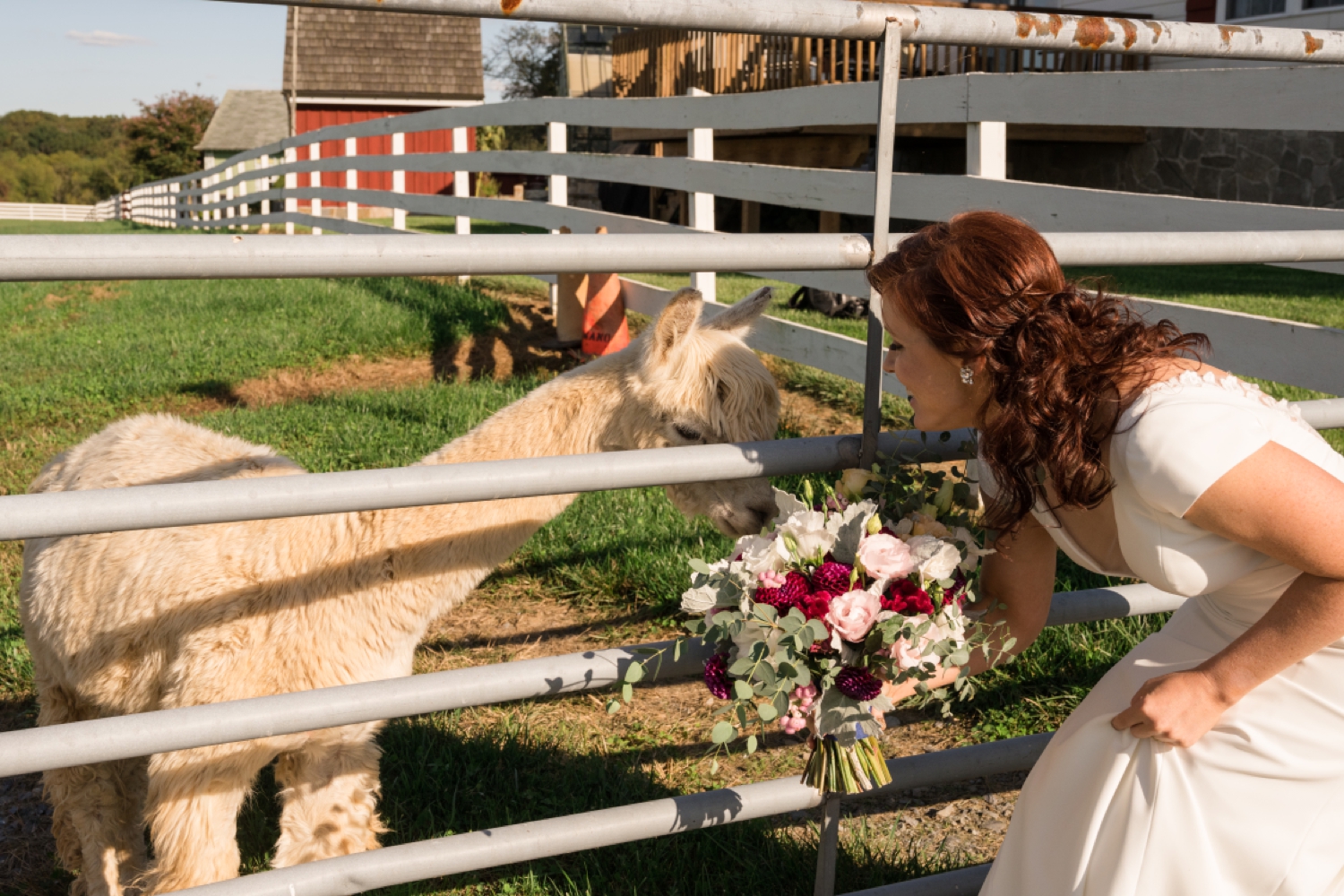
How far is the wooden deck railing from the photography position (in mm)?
13305

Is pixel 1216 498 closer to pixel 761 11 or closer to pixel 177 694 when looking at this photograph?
pixel 761 11

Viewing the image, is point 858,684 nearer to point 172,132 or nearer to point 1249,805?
point 1249,805

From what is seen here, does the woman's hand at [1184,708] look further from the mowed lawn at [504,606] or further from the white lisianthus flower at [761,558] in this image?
the mowed lawn at [504,606]

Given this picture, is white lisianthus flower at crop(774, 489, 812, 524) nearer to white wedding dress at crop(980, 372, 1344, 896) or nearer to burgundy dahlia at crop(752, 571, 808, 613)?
burgundy dahlia at crop(752, 571, 808, 613)

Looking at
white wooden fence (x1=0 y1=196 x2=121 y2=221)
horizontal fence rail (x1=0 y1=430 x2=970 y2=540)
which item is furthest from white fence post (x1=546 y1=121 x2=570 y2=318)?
white wooden fence (x1=0 y1=196 x2=121 y2=221)

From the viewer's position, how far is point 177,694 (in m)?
2.42

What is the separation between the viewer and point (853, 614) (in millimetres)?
1560

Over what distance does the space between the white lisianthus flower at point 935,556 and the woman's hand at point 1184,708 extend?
370 mm

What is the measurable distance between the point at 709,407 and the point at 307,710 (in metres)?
1.38

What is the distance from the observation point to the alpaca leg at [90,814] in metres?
2.83

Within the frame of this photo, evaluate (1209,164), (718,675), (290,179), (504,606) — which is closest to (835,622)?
(718,675)

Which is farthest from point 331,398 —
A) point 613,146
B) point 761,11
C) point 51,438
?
point 613,146

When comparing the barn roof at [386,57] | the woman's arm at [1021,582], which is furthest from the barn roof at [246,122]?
the woman's arm at [1021,582]

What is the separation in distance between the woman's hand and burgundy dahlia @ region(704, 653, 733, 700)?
2.16ft
